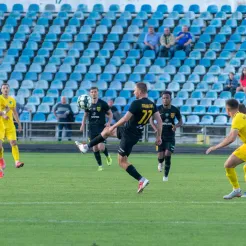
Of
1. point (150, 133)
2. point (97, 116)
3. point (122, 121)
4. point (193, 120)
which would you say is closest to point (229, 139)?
point (122, 121)

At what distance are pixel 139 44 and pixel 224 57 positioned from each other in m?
3.55

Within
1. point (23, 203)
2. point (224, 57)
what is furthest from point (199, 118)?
point (23, 203)

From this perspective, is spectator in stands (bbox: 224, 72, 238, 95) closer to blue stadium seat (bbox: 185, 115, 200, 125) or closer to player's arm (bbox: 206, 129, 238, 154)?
blue stadium seat (bbox: 185, 115, 200, 125)

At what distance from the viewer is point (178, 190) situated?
55.5ft

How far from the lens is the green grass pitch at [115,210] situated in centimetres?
1054

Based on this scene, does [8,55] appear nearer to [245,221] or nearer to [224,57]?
[224,57]

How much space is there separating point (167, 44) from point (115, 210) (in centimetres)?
2299

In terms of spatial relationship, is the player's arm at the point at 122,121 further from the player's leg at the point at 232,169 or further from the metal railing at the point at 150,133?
the metal railing at the point at 150,133

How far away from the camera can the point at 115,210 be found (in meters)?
13.3

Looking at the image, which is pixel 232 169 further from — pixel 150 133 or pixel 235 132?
pixel 150 133

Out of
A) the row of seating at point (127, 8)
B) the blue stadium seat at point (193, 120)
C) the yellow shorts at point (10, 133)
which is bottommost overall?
the yellow shorts at point (10, 133)

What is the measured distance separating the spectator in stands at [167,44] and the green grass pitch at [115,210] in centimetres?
1339

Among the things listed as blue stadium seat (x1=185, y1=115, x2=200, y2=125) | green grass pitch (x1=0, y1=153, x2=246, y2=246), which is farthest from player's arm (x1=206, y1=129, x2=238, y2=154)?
blue stadium seat (x1=185, y1=115, x2=200, y2=125)

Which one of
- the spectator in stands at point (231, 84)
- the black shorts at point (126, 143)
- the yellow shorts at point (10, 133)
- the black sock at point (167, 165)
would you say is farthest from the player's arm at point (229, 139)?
the spectator in stands at point (231, 84)
